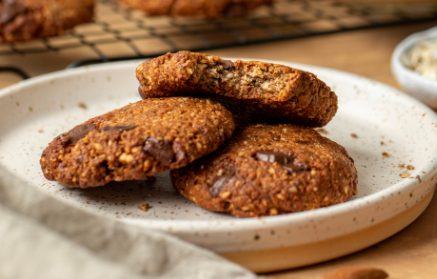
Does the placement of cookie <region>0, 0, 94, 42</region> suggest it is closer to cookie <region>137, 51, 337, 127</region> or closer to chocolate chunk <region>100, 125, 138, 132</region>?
cookie <region>137, 51, 337, 127</region>

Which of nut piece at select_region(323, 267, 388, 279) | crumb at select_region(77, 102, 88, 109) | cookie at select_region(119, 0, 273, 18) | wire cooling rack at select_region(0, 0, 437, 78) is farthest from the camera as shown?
wire cooling rack at select_region(0, 0, 437, 78)

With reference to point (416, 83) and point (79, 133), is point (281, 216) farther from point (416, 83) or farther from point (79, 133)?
point (416, 83)

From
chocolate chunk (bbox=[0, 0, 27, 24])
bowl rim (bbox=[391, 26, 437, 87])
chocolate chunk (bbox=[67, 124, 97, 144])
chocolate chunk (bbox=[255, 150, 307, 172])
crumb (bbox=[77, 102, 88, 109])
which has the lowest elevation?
crumb (bbox=[77, 102, 88, 109])

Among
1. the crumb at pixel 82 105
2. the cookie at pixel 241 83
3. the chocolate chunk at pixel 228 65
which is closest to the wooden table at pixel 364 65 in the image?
the cookie at pixel 241 83

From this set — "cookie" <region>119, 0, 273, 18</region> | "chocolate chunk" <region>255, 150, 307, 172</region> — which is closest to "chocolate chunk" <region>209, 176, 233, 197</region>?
"chocolate chunk" <region>255, 150, 307, 172</region>

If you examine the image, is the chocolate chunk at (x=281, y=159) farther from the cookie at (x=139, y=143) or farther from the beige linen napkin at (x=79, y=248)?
the beige linen napkin at (x=79, y=248)

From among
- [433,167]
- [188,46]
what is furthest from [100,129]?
[188,46]
